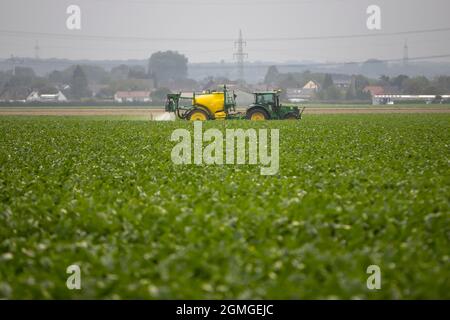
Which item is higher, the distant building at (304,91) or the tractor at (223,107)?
the distant building at (304,91)

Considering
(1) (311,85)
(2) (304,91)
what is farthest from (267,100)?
(1) (311,85)

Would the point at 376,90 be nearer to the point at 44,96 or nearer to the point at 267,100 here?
the point at 44,96

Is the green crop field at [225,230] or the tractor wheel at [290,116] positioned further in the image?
the tractor wheel at [290,116]

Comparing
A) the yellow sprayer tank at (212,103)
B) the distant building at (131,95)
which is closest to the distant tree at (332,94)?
the distant building at (131,95)

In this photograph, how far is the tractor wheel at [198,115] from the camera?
37688 millimetres

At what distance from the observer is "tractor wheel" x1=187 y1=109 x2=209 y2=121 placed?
37.7 meters

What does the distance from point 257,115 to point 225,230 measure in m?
30.1

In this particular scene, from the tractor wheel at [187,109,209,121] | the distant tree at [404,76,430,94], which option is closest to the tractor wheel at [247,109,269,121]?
the tractor wheel at [187,109,209,121]

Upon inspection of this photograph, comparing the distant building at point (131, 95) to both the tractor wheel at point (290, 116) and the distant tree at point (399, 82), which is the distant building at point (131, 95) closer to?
the distant tree at point (399, 82)

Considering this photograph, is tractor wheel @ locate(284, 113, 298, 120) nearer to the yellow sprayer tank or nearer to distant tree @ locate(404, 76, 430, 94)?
the yellow sprayer tank

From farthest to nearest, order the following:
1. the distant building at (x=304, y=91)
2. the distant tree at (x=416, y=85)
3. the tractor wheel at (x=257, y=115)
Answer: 1. the distant building at (x=304, y=91)
2. the distant tree at (x=416, y=85)
3. the tractor wheel at (x=257, y=115)

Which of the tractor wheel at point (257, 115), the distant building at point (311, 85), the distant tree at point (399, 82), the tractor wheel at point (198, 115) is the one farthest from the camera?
the distant building at point (311, 85)

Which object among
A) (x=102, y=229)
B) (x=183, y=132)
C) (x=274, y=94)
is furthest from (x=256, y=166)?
(x=274, y=94)

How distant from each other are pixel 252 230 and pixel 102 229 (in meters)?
2.10
